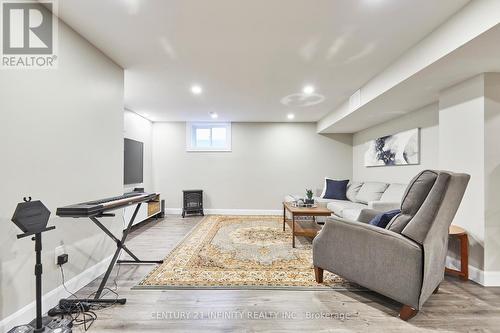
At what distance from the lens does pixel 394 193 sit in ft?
12.3

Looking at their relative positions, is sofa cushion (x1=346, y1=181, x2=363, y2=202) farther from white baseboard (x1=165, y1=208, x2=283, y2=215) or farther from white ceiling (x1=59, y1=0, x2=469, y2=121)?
white ceiling (x1=59, y1=0, x2=469, y2=121)

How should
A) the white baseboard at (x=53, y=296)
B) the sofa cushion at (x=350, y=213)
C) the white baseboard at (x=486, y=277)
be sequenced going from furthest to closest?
the sofa cushion at (x=350, y=213) < the white baseboard at (x=486, y=277) < the white baseboard at (x=53, y=296)

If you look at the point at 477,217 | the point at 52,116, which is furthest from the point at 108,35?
the point at 477,217

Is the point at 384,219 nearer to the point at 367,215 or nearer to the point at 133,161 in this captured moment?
the point at 367,215

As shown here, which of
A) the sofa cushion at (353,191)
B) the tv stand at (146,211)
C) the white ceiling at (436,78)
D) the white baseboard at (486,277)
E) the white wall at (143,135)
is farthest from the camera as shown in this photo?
the sofa cushion at (353,191)

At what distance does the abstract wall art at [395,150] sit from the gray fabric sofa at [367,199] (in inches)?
17.6

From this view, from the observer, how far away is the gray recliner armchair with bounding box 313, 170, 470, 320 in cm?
169

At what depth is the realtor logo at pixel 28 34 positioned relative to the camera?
5.23 feet

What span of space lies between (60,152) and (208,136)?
13.6 feet

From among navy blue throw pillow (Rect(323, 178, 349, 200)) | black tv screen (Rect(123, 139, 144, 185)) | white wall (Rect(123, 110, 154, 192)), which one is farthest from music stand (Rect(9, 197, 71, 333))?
navy blue throw pillow (Rect(323, 178, 349, 200))

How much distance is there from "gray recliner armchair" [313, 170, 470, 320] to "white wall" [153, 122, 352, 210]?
3.88 metres

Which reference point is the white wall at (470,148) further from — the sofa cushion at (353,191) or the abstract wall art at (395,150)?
the sofa cushion at (353,191)

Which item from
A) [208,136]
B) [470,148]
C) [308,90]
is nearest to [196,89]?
[308,90]

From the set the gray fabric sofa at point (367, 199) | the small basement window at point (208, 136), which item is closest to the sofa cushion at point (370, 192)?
the gray fabric sofa at point (367, 199)
